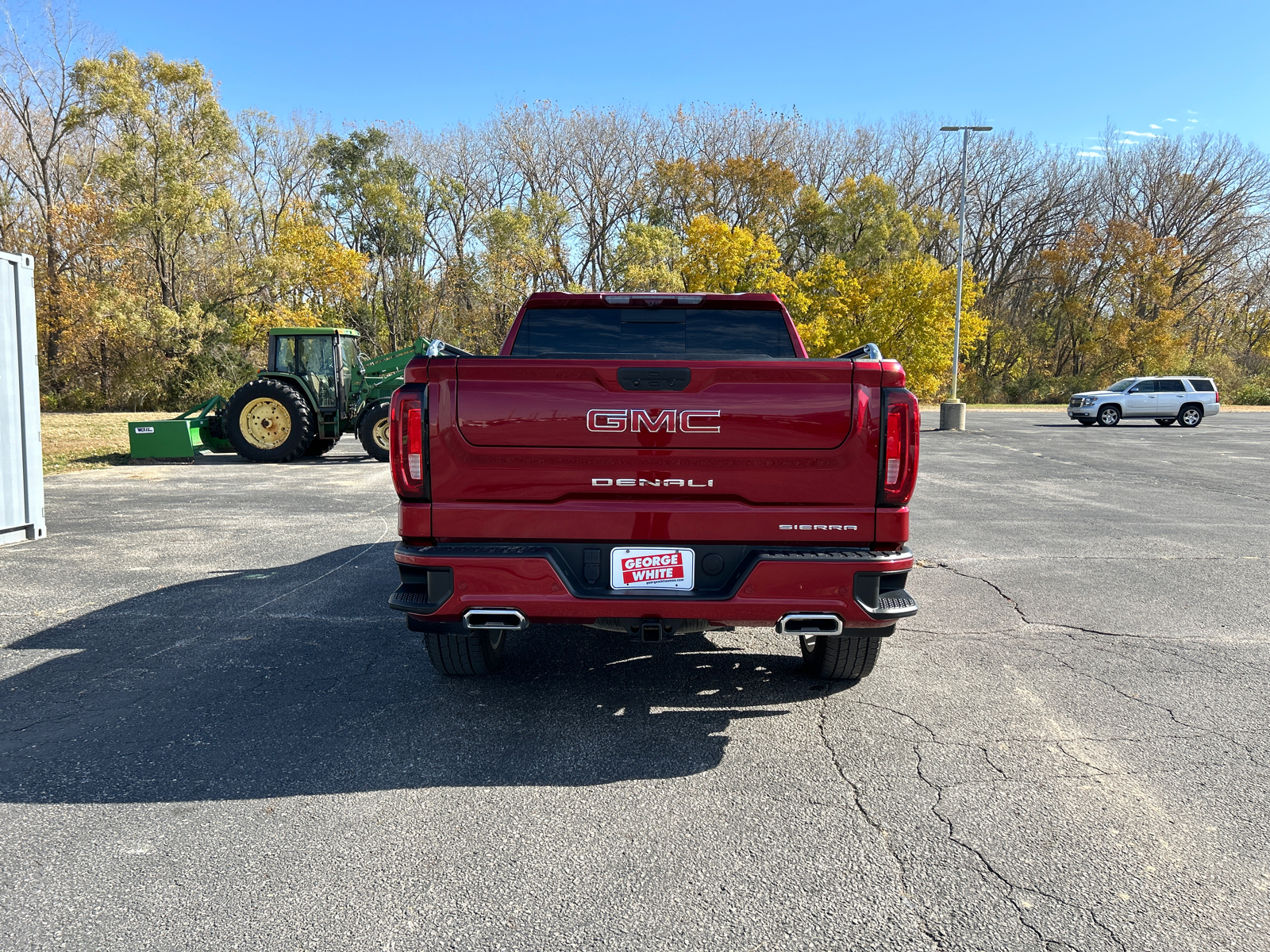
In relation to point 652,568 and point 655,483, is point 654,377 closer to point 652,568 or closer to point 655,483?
point 655,483

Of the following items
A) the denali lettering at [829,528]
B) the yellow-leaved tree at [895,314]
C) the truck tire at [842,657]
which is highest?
the yellow-leaved tree at [895,314]

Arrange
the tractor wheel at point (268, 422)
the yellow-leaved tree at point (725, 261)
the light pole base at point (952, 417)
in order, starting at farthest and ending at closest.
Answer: the yellow-leaved tree at point (725, 261), the light pole base at point (952, 417), the tractor wheel at point (268, 422)

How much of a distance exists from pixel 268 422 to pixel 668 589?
1384 cm

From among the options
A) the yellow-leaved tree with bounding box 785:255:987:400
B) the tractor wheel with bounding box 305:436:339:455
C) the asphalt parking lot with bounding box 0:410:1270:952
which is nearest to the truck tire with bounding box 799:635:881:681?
the asphalt parking lot with bounding box 0:410:1270:952

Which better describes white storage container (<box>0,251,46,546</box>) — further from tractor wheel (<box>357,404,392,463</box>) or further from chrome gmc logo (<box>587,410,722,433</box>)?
chrome gmc logo (<box>587,410,722,433</box>)

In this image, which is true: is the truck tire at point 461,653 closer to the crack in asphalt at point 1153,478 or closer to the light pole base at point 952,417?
the crack in asphalt at point 1153,478

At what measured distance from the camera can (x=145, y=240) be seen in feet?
105

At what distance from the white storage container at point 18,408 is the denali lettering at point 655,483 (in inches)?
286

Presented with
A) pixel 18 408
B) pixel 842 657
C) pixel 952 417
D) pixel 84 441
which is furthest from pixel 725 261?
pixel 842 657

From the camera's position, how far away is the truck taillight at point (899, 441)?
334cm

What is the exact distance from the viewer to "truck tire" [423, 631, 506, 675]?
4.14 metres

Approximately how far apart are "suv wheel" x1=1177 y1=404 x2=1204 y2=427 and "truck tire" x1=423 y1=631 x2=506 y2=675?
33377 mm

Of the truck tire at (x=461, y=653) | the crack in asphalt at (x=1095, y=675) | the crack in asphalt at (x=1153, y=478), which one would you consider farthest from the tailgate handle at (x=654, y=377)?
the crack in asphalt at (x=1153, y=478)

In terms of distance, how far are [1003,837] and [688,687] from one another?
174 cm
